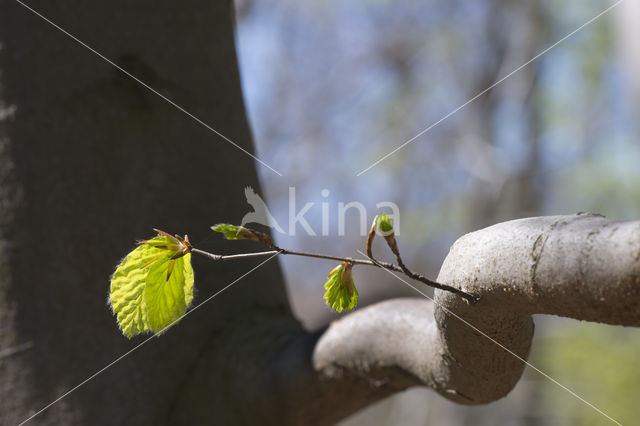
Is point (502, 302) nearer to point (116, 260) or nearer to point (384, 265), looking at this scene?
point (384, 265)

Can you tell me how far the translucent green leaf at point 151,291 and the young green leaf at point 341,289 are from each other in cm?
16

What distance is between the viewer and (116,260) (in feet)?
3.84

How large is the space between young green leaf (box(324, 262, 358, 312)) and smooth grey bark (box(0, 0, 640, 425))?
318 mm

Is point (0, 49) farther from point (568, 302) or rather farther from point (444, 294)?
point (568, 302)

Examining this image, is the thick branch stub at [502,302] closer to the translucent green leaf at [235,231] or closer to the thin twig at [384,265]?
the thin twig at [384,265]

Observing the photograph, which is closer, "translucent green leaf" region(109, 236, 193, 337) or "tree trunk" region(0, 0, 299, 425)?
"translucent green leaf" region(109, 236, 193, 337)

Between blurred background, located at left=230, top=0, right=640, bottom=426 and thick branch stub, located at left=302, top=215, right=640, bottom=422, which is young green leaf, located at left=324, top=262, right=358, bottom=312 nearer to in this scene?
thick branch stub, located at left=302, top=215, right=640, bottom=422

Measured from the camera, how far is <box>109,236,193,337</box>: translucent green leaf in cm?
70

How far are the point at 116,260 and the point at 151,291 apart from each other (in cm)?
51

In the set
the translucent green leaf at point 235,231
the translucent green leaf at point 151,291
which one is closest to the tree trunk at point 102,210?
the translucent green leaf at point 151,291

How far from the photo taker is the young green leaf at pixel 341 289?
2.27 ft

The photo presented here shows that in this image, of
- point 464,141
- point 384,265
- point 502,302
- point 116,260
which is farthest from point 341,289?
point 464,141

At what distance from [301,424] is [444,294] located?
589 millimetres

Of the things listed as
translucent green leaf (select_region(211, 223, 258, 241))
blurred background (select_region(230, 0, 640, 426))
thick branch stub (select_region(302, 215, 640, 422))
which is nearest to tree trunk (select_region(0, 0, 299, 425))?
thick branch stub (select_region(302, 215, 640, 422))
